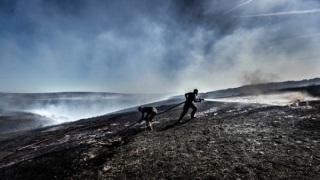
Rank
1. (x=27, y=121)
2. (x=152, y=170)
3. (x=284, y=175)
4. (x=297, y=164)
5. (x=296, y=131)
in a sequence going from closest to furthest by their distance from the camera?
(x=284, y=175) < (x=297, y=164) < (x=152, y=170) < (x=296, y=131) < (x=27, y=121)

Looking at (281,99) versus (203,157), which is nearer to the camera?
(203,157)

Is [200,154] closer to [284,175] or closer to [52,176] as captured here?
[284,175]

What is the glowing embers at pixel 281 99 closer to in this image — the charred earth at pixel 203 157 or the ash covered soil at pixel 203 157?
the charred earth at pixel 203 157

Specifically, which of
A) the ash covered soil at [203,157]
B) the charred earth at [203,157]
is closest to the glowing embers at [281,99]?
the charred earth at [203,157]

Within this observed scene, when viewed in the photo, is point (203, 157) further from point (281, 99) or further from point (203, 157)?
point (281, 99)

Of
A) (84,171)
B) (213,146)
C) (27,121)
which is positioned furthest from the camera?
(27,121)

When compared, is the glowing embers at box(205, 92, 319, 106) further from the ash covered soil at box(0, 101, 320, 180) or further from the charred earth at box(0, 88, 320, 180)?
the ash covered soil at box(0, 101, 320, 180)

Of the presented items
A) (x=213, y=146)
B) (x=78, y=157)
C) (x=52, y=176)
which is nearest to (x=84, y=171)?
(x=52, y=176)

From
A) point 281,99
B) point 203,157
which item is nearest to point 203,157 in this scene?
point 203,157

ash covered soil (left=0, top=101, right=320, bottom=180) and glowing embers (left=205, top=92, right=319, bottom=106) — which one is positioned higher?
glowing embers (left=205, top=92, right=319, bottom=106)

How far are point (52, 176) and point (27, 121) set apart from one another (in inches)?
1013

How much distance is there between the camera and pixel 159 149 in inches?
289

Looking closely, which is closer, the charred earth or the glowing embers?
the charred earth

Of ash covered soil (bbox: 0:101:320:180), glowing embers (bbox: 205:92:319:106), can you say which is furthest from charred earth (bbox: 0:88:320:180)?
glowing embers (bbox: 205:92:319:106)
